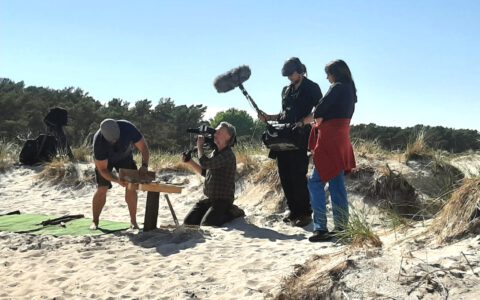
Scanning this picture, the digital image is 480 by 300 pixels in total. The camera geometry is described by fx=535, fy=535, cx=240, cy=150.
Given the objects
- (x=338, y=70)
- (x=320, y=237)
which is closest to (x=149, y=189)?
(x=320, y=237)

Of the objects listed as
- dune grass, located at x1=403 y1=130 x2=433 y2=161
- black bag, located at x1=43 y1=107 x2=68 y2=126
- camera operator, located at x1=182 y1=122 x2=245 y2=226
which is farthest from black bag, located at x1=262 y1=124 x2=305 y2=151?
black bag, located at x1=43 y1=107 x2=68 y2=126

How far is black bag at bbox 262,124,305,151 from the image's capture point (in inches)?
221

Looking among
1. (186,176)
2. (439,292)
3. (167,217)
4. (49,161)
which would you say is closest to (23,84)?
(49,161)

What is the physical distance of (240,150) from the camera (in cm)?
982

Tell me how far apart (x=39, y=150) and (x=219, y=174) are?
24.2 feet

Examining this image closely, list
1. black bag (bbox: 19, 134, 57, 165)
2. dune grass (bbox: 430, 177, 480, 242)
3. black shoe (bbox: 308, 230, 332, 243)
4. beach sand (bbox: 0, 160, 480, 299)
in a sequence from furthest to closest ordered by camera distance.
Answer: black bag (bbox: 19, 134, 57, 165), black shoe (bbox: 308, 230, 332, 243), dune grass (bbox: 430, 177, 480, 242), beach sand (bbox: 0, 160, 480, 299)

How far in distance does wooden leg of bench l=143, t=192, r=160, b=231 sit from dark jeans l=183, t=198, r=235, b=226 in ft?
1.50

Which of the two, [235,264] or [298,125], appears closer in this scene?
[235,264]

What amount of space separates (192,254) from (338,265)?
70.7 inches

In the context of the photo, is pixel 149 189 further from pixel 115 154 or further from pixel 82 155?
pixel 82 155

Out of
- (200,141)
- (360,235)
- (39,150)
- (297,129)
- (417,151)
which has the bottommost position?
(360,235)

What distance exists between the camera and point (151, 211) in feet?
19.4

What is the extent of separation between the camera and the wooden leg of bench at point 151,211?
589 centimetres

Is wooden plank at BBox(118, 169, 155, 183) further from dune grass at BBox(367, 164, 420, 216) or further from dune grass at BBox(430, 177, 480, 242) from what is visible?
dune grass at BBox(430, 177, 480, 242)
